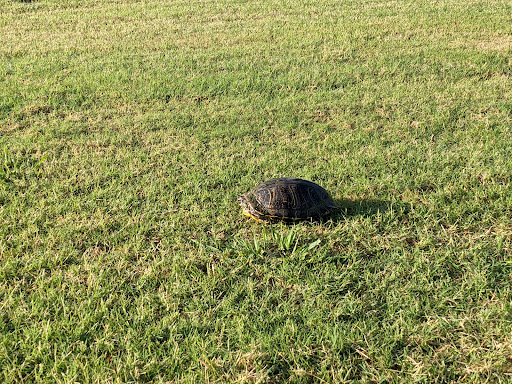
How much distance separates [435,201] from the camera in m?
4.11

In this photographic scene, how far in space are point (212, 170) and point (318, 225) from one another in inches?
57.5

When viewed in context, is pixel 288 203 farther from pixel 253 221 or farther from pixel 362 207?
pixel 362 207

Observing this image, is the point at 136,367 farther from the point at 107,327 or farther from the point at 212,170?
the point at 212,170

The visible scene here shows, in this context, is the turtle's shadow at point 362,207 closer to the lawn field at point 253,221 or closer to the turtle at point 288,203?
the lawn field at point 253,221

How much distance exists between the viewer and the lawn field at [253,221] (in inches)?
106

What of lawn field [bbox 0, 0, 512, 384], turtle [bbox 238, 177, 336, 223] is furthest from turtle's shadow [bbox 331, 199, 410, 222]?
turtle [bbox 238, 177, 336, 223]

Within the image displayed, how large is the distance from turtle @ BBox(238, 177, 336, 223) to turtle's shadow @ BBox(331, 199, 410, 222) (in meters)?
0.14

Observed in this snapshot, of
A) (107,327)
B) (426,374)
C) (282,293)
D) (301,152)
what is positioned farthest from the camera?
(301,152)

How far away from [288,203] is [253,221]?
392mm

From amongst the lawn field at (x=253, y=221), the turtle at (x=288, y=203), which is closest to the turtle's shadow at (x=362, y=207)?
the lawn field at (x=253, y=221)

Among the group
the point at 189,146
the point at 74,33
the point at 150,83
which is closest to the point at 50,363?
the point at 189,146

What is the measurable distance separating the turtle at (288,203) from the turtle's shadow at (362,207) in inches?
5.7

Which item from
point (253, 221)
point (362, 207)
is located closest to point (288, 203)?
point (253, 221)

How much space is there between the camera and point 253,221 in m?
3.95
